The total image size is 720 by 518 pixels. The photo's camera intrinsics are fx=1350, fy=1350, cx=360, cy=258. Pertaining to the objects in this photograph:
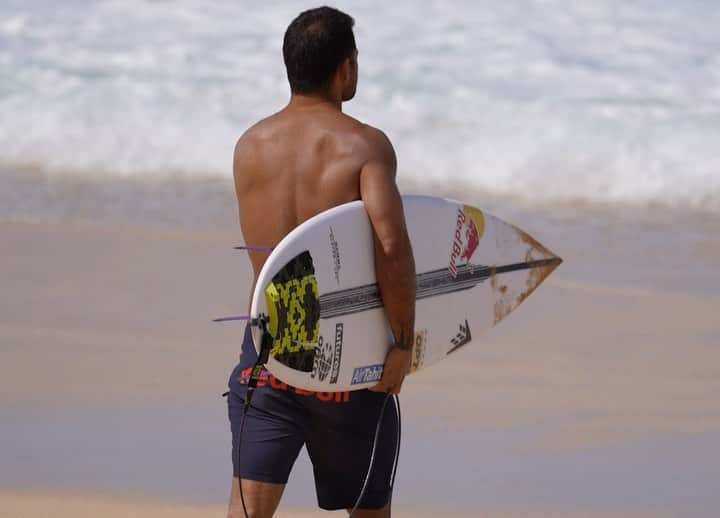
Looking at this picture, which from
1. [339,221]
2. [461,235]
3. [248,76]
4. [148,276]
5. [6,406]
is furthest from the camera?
[248,76]

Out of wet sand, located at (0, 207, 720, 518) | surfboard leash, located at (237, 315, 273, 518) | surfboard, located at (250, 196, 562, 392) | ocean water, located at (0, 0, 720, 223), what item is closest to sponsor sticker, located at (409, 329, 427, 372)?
surfboard, located at (250, 196, 562, 392)

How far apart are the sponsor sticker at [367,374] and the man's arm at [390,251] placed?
0.05 feet

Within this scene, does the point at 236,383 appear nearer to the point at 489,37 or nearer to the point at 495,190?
the point at 495,190

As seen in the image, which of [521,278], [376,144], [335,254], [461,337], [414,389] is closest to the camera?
[376,144]

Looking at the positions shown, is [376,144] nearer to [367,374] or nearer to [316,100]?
[316,100]

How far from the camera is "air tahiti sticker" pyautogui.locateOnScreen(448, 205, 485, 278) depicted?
3361 millimetres

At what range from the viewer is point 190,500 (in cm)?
426

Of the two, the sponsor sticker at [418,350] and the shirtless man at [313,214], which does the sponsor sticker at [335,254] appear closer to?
the shirtless man at [313,214]

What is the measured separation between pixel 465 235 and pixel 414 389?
2018 millimetres

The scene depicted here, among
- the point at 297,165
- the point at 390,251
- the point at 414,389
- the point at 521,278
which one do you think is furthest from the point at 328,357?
the point at 414,389

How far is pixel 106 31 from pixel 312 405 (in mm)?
10491

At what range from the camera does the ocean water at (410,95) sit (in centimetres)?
969

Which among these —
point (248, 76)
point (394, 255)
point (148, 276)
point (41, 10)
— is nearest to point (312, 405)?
point (394, 255)

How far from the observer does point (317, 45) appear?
9.07ft
